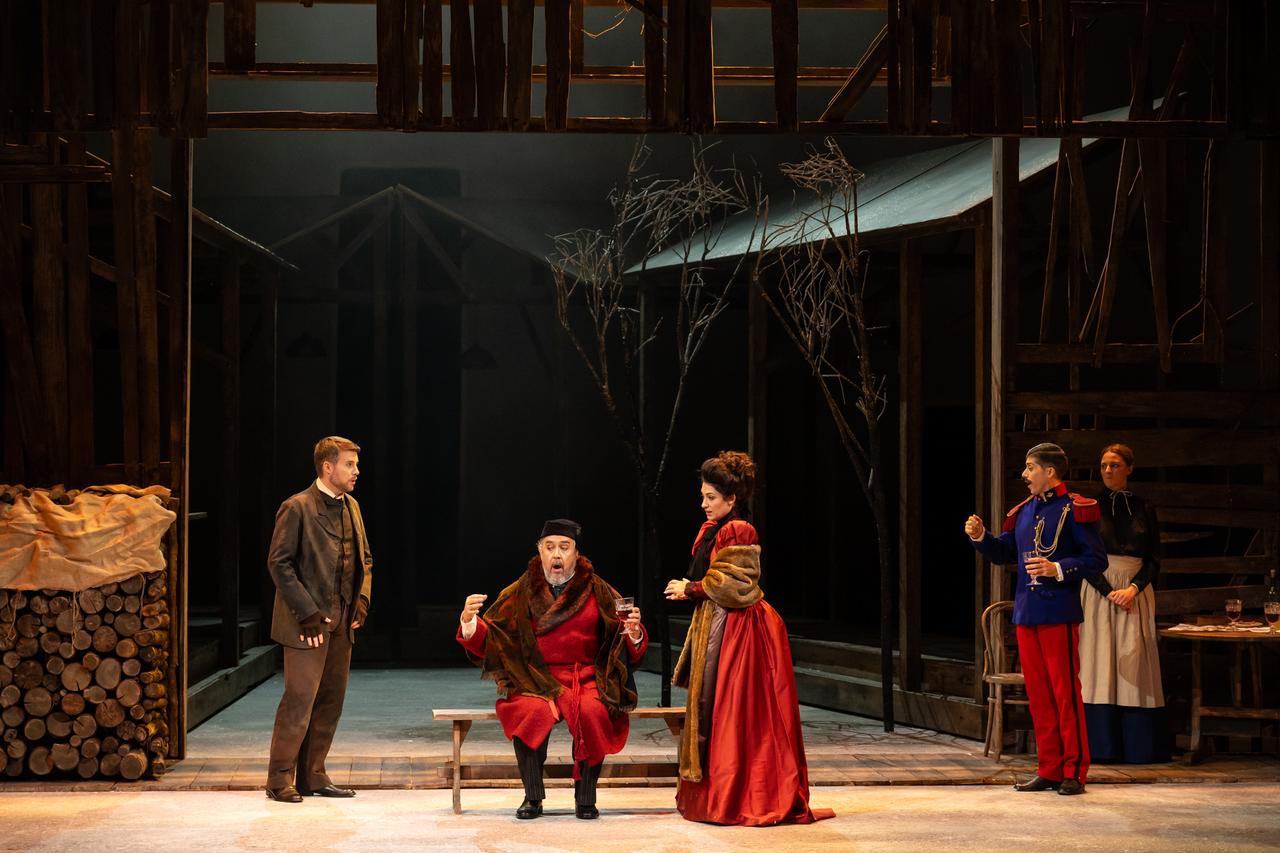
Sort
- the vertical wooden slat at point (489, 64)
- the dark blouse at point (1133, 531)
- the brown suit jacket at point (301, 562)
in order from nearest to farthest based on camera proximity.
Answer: the brown suit jacket at point (301, 562) < the vertical wooden slat at point (489, 64) < the dark blouse at point (1133, 531)

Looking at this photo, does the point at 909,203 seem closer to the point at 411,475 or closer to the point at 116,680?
the point at 411,475

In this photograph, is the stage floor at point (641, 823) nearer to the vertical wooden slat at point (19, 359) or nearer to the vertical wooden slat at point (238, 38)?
the vertical wooden slat at point (19, 359)

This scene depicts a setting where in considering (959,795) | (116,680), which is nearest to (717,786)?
(959,795)

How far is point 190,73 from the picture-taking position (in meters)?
6.88

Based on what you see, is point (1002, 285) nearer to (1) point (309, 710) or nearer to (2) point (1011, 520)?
(2) point (1011, 520)

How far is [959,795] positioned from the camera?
22.2 ft

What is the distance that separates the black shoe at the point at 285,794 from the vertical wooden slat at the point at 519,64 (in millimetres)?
3050

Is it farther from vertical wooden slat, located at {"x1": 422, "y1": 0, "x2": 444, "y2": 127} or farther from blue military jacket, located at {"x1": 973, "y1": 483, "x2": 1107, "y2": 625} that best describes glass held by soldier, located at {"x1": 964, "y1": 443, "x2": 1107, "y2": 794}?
vertical wooden slat, located at {"x1": 422, "y1": 0, "x2": 444, "y2": 127}

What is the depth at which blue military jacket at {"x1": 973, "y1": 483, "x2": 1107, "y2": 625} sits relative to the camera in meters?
6.74

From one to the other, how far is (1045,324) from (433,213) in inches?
211

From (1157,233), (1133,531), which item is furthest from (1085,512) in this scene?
(1157,233)

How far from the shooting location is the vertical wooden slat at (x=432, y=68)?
691 cm

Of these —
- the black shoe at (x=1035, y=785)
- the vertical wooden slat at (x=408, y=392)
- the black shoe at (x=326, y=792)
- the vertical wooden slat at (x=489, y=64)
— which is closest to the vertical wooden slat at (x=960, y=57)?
the vertical wooden slat at (x=489, y=64)

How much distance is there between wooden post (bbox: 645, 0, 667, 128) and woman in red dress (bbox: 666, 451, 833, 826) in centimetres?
172
